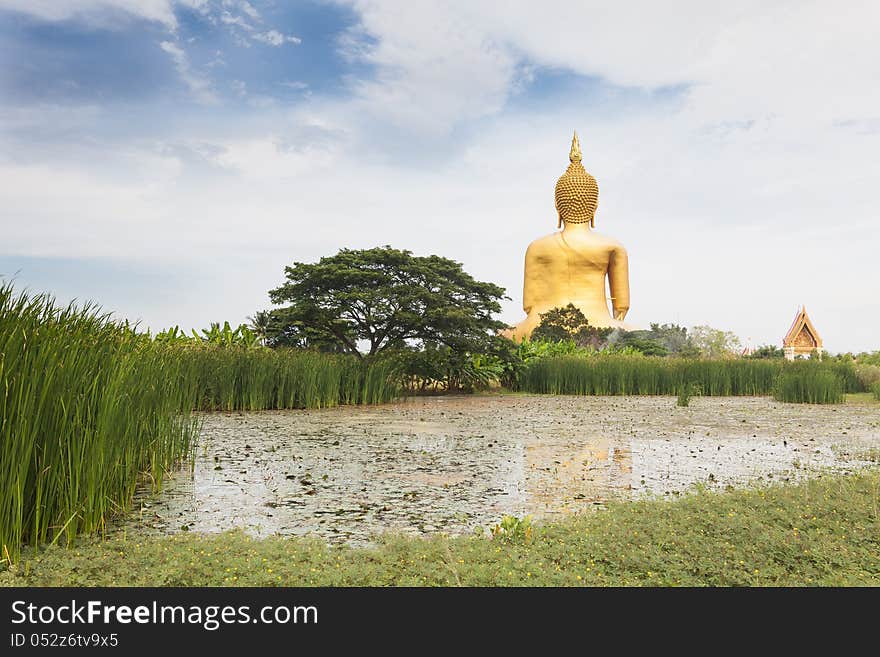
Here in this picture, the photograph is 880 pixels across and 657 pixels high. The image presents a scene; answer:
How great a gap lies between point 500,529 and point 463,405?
9561 millimetres

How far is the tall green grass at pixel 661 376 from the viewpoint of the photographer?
1722 centimetres

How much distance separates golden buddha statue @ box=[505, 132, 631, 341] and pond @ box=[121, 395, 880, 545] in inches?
895

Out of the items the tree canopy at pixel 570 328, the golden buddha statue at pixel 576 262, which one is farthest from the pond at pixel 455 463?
the golden buddha statue at pixel 576 262

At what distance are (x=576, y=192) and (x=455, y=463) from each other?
29626 millimetres

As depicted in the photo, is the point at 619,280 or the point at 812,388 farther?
the point at 619,280

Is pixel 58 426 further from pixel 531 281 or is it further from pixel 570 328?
pixel 531 281

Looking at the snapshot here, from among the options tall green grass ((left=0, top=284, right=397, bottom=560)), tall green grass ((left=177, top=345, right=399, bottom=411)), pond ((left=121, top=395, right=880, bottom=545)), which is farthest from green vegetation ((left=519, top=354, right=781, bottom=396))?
tall green grass ((left=0, top=284, right=397, bottom=560))

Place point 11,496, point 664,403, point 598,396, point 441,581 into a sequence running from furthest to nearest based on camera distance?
point 598,396
point 664,403
point 11,496
point 441,581

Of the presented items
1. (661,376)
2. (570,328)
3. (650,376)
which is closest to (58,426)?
(650,376)

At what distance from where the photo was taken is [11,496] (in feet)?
10.6

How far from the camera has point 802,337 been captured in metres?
39.2

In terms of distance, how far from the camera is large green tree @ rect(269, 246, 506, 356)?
14445 mm

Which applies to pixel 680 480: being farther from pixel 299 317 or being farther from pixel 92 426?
pixel 299 317
